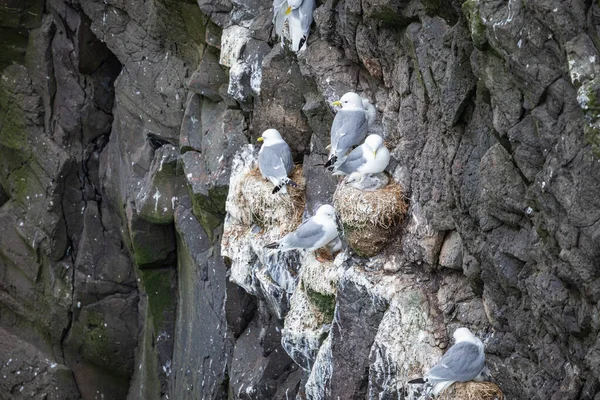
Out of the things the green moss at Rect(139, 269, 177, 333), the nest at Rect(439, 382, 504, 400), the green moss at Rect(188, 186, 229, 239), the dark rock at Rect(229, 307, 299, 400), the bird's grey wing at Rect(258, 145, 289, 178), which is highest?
the nest at Rect(439, 382, 504, 400)

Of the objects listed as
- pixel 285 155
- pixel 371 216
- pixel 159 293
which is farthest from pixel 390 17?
pixel 159 293

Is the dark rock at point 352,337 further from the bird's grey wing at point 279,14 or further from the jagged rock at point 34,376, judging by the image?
the jagged rock at point 34,376

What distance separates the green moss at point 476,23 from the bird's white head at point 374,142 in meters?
1.78

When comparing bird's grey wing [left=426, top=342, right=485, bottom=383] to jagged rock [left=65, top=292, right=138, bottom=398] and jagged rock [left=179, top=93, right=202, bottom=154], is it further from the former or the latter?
jagged rock [left=65, top=292, right=138, bottom=398]

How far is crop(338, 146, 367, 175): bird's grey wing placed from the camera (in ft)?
22.8

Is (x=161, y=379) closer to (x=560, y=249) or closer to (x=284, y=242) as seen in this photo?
(x=284, y=242)

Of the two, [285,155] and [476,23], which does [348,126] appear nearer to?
[285,155]

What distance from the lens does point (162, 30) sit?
1135 centimetres

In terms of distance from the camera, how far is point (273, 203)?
872cm

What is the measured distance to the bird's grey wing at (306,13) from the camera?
314 inches

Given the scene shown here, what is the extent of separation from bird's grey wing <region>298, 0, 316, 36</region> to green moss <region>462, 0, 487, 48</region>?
290cm

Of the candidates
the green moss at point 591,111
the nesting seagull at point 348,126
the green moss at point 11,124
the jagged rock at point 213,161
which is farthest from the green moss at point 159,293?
the green moss at point 591,111

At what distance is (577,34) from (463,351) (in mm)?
2270

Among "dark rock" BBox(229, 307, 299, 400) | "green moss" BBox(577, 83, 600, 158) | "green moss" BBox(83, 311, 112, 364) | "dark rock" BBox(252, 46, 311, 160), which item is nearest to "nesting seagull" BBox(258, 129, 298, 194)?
"dark rock" BBox(252, 46, 311, 160)
